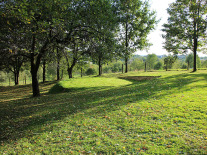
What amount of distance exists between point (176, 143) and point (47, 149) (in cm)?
527

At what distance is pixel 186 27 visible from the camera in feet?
94.7

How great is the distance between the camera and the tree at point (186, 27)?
89.8 feet

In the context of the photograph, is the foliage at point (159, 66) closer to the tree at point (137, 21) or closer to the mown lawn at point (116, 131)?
the tree at point (137, 21)

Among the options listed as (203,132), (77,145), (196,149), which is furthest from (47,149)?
(203,132)

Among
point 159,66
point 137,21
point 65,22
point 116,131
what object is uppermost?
point 137,21

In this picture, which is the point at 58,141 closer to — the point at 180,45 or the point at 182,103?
the point at 182,103

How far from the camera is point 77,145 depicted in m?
5.77

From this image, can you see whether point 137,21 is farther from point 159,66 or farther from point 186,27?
point 159,66

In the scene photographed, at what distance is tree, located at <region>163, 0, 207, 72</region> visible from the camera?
2736 centimetres

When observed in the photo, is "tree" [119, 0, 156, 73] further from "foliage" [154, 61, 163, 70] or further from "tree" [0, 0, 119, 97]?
"foliage" [154, 61, 163, 70]

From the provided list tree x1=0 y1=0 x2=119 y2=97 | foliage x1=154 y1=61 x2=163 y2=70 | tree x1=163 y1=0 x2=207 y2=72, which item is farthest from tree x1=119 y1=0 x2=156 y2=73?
foliage x1=154 y1=61 x2=163 y2=70

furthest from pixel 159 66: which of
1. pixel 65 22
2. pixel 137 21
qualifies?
pixel 65 22

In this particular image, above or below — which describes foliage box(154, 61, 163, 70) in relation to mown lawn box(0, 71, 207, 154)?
above

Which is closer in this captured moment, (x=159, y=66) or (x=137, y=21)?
(x=137, y=21)
